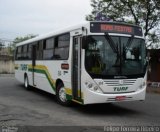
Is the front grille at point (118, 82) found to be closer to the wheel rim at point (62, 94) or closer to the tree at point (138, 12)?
the wheel rim at point (62, 94)

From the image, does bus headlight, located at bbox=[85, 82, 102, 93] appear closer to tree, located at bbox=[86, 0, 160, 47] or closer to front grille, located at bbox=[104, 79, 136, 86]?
front grille, located at bbox=[104, 79, 136, 86]

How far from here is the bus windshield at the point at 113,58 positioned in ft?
36.8

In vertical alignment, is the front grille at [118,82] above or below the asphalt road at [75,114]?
above

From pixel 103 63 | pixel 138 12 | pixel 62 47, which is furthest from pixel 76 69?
pixel 138 12

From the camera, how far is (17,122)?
9.75m

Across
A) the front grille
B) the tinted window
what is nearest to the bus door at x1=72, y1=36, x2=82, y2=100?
the tinted window

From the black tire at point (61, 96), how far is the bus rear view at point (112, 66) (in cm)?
207

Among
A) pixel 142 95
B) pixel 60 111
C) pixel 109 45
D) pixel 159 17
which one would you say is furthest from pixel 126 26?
pixel 159 17

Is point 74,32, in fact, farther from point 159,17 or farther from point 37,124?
point 159,17

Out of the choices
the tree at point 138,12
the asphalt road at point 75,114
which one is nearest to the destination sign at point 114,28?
the asphalt road at point 75,114

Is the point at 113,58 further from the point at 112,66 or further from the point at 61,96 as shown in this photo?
the point at 61,96

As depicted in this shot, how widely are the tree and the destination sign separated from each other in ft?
40.2

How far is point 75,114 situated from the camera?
11.4 metres

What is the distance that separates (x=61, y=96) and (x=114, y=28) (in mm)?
3591
